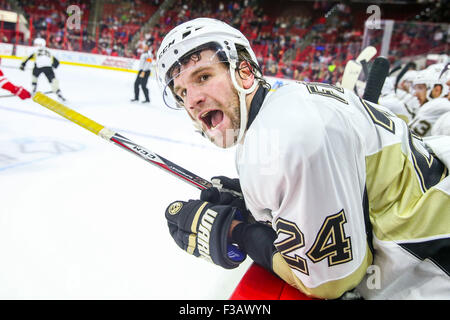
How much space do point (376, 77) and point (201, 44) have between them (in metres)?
0.92

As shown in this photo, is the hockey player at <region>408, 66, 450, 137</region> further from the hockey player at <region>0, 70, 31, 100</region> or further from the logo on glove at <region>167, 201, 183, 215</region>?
the hockey player at <region>0, 70, 31, 100</region>

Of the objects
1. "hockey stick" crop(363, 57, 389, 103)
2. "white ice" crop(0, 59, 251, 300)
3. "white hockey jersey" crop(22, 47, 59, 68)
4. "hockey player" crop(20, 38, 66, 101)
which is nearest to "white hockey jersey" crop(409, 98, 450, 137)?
"hockey stick" crop(363, 57, 389, 103)

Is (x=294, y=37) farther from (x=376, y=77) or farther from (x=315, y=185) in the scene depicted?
(x=315, y=185)

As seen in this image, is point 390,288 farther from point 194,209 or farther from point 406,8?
point 406,8

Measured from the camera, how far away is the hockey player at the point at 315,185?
24.8 inches

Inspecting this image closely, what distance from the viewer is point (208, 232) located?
86cm

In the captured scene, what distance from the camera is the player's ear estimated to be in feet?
3.09

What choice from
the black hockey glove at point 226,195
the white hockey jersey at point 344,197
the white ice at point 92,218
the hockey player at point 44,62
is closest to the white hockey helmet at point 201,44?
the white hockey jersey at point 344,197

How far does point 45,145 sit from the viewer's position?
110 inches

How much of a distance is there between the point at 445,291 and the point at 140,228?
4.04ft

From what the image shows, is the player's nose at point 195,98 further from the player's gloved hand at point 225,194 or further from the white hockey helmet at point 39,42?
the white hockey helmet at point 39,42

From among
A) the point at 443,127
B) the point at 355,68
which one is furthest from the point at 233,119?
the point at 355,68

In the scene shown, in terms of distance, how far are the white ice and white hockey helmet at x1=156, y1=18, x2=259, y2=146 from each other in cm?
64

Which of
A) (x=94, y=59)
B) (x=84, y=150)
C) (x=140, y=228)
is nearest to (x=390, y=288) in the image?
(x=140, y=228)
